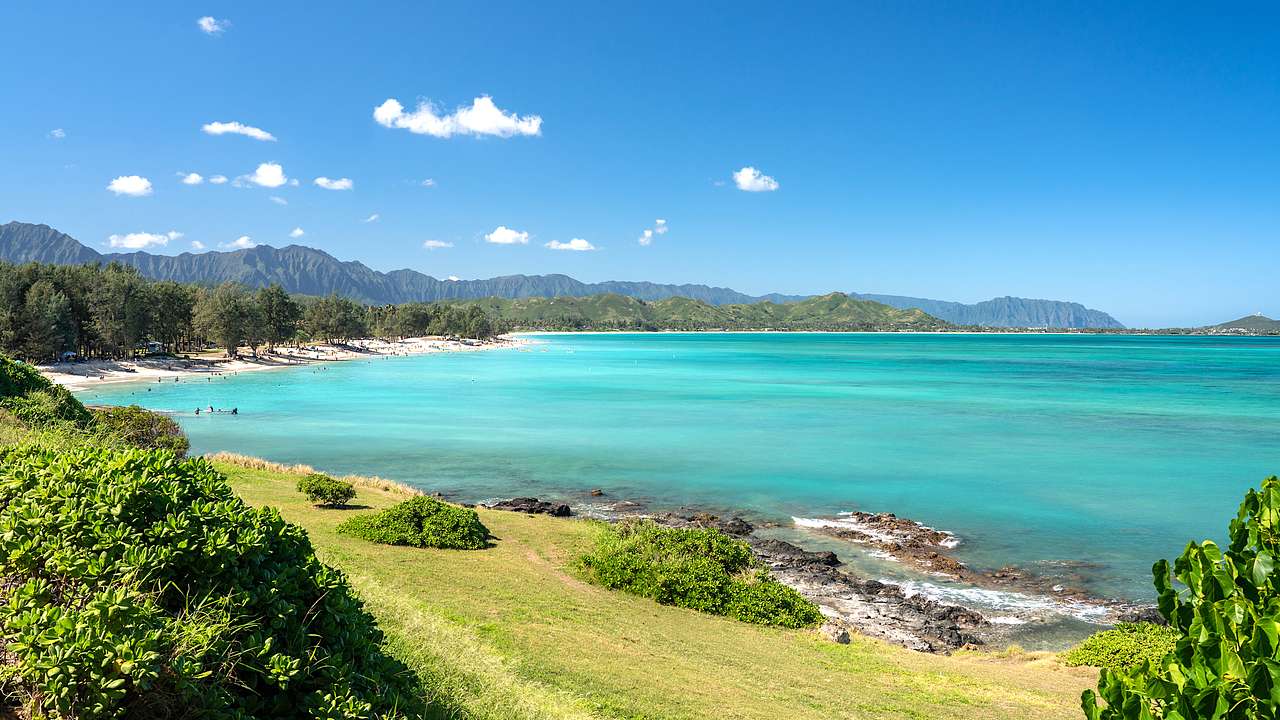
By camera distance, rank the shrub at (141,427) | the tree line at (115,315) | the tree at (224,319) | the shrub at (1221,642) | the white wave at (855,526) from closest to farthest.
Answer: the shrub at (1221,642) → the shrub at (141,427) → the white wave at (855,526) → the tree line at (115,315) → the tree at (224,319)

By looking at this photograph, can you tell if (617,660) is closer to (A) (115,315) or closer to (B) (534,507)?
(B) (534,507)

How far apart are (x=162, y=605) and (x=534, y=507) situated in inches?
1038

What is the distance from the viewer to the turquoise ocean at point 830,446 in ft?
113

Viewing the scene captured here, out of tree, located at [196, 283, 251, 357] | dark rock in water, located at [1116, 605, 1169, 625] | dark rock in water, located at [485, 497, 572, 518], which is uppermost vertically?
tree, located at [196, 283, 251, 357]

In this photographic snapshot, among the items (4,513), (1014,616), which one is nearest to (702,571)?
(1014,616)

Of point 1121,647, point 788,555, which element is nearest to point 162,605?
point 1121,647

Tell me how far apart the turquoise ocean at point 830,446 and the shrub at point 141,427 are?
10.4m

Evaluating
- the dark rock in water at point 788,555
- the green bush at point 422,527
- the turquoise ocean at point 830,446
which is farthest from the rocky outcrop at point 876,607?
the green bush at point 422,527

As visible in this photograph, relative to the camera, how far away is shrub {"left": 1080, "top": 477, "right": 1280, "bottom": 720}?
3.38 m

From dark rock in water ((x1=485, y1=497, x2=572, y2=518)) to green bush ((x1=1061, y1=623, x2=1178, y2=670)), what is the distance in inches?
777

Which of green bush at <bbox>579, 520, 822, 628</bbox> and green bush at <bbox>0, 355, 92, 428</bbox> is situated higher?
green bush at <bbox>0, 355, 92, 428</bbox>

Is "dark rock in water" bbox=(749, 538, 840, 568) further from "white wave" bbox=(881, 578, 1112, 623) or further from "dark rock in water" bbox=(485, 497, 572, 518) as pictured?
"dark rock in water" bbox=(485, 497, 572, 518)

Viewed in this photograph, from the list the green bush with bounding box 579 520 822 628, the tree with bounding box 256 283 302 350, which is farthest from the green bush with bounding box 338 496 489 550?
the tree with bounding box 256 283 302 350

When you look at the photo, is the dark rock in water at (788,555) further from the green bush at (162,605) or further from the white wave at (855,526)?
the green bush at (162,605)
